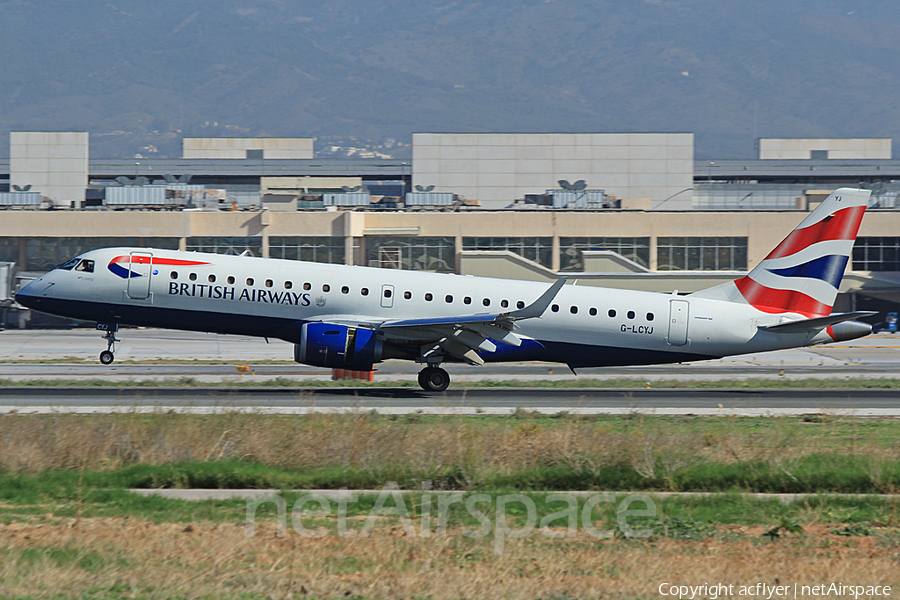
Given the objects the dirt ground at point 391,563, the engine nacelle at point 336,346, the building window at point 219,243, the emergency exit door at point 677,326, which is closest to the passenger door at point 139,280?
the engine nacelle at point 336,346

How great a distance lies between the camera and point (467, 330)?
2783 cm

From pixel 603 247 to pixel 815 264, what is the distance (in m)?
36.8

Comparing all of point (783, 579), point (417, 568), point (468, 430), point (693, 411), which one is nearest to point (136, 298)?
point (468, 430)

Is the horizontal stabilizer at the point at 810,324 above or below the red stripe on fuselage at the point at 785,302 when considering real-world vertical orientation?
below

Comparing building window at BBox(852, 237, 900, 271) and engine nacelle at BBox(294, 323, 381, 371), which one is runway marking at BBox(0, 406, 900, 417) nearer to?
engine nacelle at BBox(294, 323, 381, 371)

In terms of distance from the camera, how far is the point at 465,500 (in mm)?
13695

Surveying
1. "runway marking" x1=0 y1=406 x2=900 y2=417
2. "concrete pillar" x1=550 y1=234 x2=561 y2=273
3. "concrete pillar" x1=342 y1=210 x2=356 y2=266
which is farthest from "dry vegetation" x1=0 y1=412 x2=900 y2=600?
"concrete pillar" x1=550 y1=234 x2=561 y2=273

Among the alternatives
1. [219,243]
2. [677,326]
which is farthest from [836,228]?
[219,243]

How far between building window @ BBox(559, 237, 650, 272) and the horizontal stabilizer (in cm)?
3707

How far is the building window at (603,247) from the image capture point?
67.3 meters

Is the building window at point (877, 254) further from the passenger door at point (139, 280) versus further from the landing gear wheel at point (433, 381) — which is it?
the passenger door at point (139, 280)

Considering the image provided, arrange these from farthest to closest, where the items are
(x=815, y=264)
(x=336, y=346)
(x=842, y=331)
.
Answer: (x=815, y=264)
(x=842, y=331)
(x=336, y=346)

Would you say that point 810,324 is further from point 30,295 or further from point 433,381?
point 30,295

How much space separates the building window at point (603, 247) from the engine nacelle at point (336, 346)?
41.2m
